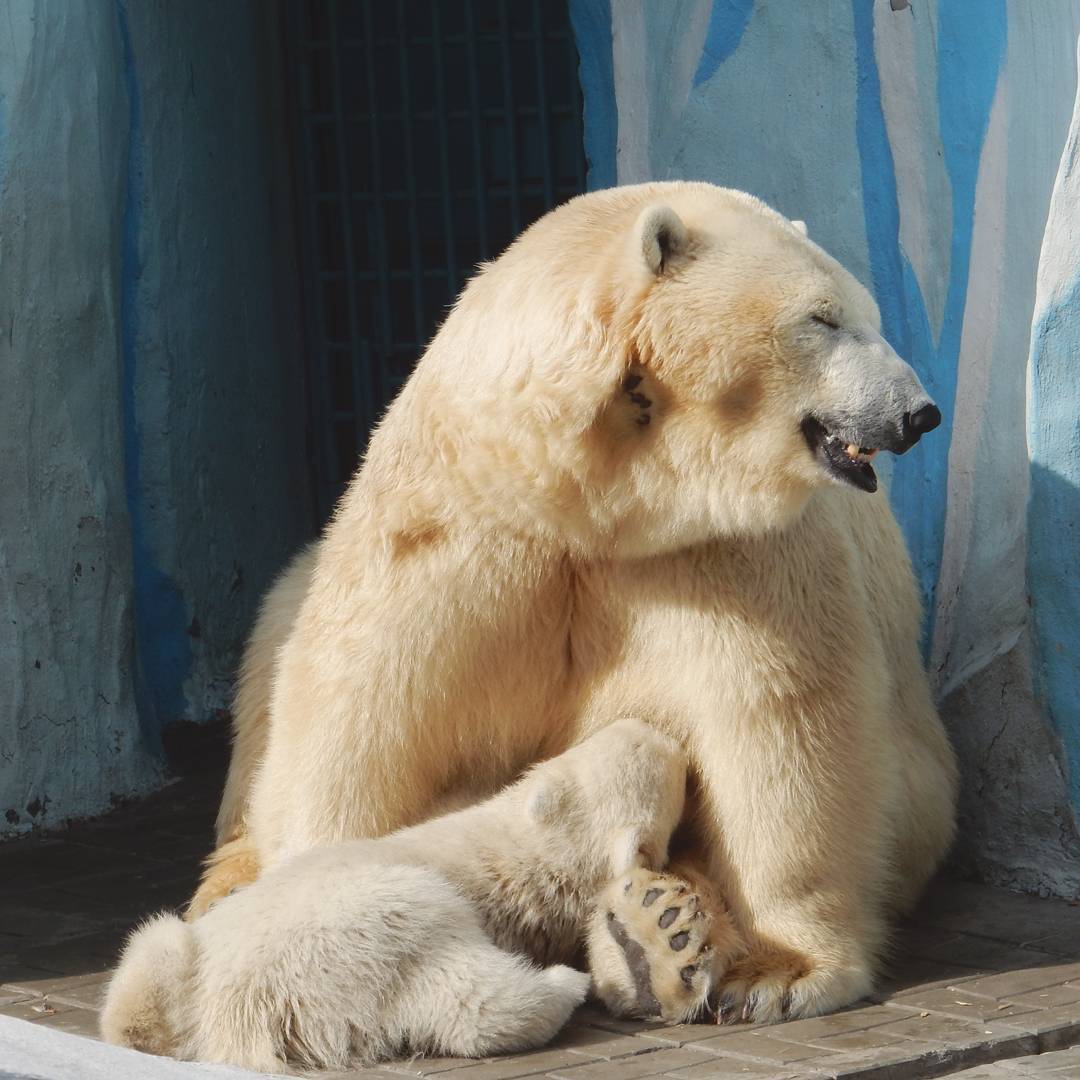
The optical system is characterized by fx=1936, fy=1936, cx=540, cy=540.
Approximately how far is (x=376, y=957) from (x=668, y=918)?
0.49 metres

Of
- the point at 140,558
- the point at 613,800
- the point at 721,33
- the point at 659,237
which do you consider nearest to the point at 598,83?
the point at 721,33

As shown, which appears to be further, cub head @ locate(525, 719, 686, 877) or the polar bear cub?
cub head @ locate(525, 719, 686, 877)

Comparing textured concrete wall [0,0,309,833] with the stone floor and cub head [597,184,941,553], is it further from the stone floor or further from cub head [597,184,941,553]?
cub head [597,184,941,553]

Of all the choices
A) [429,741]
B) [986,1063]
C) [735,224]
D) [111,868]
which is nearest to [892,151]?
[735,224]

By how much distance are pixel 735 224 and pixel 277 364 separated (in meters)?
3.19

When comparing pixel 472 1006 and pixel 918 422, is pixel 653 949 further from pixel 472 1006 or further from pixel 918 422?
pixel 918 422

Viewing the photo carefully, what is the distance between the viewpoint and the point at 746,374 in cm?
315

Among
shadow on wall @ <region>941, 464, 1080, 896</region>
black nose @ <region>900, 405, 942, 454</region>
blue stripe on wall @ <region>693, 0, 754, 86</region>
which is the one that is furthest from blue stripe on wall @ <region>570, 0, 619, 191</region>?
black nose @ <region>900, 405, 942, 454</region>

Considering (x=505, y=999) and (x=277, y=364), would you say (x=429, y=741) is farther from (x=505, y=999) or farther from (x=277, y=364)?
(x=277, y=364)

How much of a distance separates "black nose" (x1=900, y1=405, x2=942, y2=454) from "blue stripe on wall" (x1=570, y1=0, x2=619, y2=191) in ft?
6.11

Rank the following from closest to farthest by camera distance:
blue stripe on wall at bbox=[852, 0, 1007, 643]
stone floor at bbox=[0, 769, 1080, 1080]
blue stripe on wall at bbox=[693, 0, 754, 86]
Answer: stone floor at bbox=[0, 769, 1080, 1080], blue stripe on wall at bbox=[852, 0, 1007, 643], blue stripe on wall at bbox=[693, 0, 754, 86]

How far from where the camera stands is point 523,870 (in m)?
3.25

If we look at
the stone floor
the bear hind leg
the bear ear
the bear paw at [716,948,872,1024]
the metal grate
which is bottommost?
the stone floor

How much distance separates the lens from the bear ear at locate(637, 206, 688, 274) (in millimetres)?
3115
